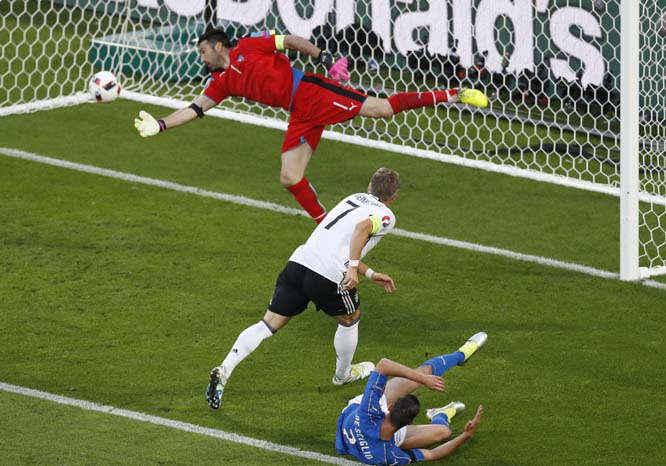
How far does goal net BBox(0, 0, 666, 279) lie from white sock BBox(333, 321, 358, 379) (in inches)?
128

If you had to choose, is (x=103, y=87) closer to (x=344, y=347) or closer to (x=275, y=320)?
(x=275, y=320)

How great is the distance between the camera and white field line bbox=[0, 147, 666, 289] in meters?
11.2

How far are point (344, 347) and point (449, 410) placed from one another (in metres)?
0.80

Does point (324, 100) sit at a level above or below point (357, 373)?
above

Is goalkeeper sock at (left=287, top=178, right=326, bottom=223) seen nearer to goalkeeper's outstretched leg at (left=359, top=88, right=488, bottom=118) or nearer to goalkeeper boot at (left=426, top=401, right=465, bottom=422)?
goalkeeper's outstretched leg at (left=359, top=88, right=488, bottom=118)

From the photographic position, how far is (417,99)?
33.4 feet

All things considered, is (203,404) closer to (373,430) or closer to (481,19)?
(373,430)

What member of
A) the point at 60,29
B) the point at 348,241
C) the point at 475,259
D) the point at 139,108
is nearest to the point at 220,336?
the point at 348,241

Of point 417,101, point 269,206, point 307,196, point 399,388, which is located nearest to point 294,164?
point 307,196

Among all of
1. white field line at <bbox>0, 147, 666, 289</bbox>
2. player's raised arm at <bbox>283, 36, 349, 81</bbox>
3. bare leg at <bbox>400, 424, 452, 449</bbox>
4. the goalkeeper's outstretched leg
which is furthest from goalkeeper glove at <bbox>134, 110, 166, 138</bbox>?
bare leg at <bbox>400, 424, 452, 449</bbox>

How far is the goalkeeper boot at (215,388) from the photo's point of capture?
8273mm

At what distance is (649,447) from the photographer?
797 cm

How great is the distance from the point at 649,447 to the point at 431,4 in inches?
263

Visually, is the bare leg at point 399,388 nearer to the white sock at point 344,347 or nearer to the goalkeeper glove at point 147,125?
the white sock at point 344,347
